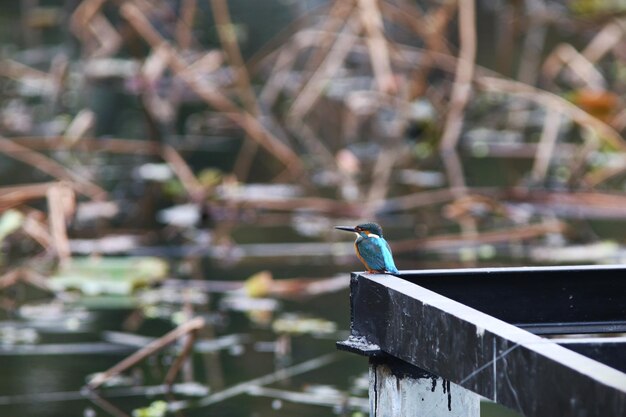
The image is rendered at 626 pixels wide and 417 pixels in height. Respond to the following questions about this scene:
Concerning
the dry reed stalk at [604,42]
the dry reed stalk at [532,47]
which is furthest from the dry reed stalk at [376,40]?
the dry reed stalk at [532,47]

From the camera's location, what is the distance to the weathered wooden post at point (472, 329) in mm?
2166

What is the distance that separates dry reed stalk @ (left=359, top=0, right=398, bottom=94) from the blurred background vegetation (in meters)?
0.03

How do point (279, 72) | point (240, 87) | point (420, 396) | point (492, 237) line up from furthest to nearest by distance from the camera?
point (279, 72), point (240, 87), point (492, 237), point (420, 396)

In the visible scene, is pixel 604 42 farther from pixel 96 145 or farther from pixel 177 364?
pixel 177 364

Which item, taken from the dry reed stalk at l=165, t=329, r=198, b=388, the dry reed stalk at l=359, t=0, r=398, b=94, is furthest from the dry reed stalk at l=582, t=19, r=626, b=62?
the dry reed stalk at l=165, t=329, r=198, b=388

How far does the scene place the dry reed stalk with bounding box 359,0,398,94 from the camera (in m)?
8.27

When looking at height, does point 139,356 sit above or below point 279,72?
below

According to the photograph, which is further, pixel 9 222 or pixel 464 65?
pixel 464 65

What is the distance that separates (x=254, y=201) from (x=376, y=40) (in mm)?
1725

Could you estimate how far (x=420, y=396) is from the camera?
258cm

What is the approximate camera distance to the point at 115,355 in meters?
4.71

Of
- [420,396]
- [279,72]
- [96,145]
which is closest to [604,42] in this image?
[279,72]

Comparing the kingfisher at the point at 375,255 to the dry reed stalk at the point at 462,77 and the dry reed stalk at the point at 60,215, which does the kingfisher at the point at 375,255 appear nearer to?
the dry reed stalk at the point at 60,215

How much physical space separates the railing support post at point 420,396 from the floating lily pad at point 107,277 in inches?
121
